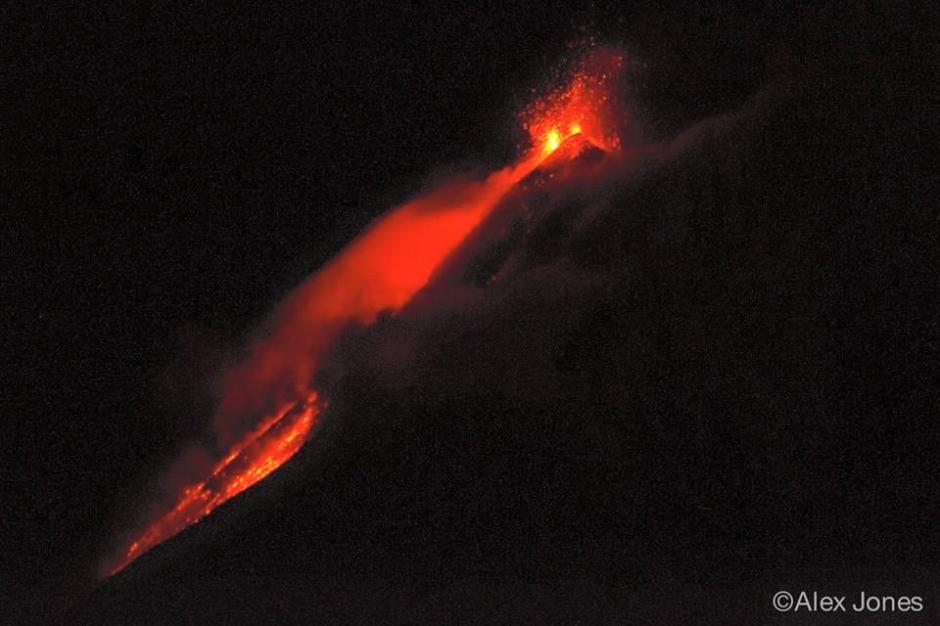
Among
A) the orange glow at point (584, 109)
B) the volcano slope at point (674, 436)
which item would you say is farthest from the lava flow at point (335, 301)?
the volcano slope at point (674, 436)

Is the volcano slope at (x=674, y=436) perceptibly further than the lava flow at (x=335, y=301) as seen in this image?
No

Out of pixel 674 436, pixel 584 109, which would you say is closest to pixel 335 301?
pixel 584 109

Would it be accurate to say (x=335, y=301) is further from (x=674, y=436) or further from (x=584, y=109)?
(x=674, y=436)

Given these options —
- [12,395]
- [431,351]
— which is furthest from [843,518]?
[12,395]

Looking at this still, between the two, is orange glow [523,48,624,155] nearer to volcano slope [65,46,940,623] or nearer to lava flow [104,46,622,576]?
lava flow [104,46,622,576]

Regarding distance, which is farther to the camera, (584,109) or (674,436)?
(584,109)

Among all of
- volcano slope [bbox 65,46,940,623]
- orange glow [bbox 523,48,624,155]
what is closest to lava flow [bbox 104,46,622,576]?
orange glow [bbox 523,48,624,155]

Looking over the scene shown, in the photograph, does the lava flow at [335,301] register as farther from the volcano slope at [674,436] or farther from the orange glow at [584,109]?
the volcano slope at [674,436]
